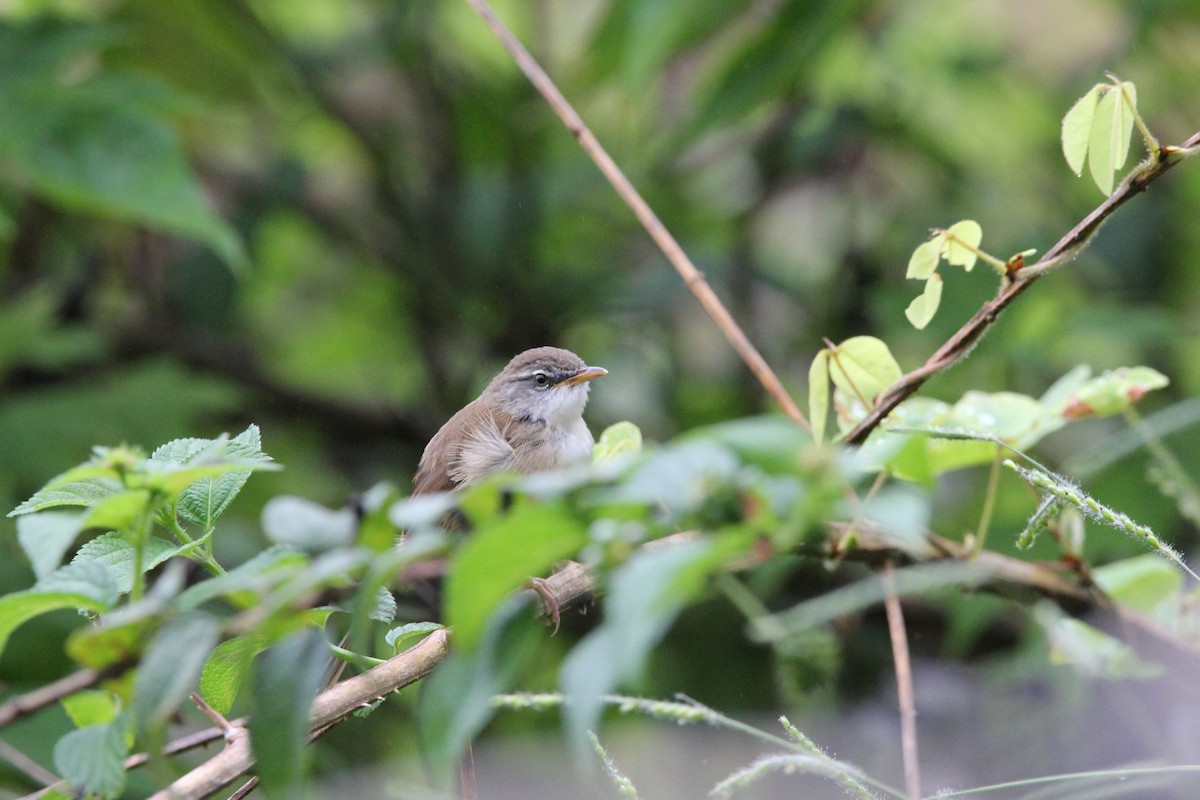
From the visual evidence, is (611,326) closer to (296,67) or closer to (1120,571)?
(296,67)

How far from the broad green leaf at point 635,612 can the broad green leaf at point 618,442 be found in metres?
1.20

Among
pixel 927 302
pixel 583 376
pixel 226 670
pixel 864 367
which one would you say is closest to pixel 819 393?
pixel 864 367

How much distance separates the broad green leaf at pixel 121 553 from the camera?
119cm

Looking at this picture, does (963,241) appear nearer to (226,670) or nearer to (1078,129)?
(1078,129)

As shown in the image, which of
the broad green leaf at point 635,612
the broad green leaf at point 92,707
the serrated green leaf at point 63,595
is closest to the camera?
the broad green leaf at point 635,612

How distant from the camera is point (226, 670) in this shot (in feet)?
4.15

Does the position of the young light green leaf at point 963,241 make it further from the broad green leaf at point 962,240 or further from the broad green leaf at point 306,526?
the broad green leaf at point 306,526

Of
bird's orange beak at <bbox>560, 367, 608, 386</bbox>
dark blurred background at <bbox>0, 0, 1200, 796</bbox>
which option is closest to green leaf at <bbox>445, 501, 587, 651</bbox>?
bird's orange beak at <bbox>560, 367, 608, 386</bbox>

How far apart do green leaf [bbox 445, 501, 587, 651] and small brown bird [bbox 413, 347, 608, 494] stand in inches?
A: 72.7

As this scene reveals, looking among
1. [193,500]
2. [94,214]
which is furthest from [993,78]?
[193,500]

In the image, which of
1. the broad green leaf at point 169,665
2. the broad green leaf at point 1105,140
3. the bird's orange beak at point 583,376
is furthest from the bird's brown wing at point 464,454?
the broad green leaf at point 169,665

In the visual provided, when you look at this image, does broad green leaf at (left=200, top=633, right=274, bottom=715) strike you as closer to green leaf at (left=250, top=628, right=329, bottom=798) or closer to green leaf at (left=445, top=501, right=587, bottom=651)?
green leaf at (left=250, top=628, right=329, bottom=798)

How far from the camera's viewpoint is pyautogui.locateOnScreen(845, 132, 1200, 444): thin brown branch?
4.37 ft

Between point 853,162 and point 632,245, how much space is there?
103 centimetres
